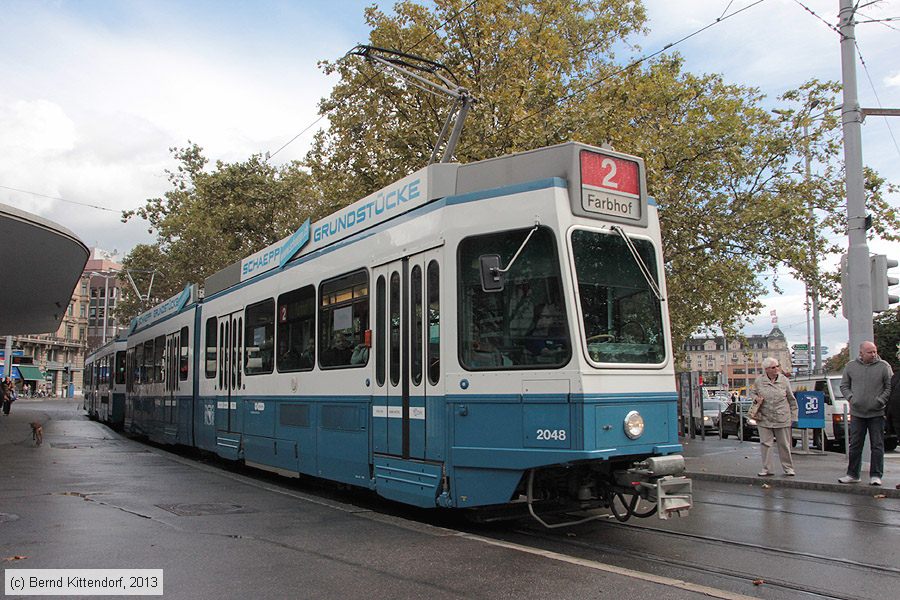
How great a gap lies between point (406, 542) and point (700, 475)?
706cm

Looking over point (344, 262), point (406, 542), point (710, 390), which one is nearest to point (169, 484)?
point (344, 262)

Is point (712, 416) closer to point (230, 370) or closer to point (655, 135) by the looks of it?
point (655, 135)

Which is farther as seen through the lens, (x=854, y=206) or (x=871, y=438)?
(x=854, y=206)

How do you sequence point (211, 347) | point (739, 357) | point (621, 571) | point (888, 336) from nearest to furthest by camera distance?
point (621, 571) → point (211, 347) → point (888, 336) → point (739, 357)

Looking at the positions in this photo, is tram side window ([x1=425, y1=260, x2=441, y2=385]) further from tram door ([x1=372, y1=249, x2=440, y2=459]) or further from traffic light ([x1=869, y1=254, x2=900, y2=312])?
traffic light ([x1=869, y1=254, x2=900, y2=312])

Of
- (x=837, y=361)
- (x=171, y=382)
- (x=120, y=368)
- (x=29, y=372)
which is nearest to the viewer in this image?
(x=171, y=382)

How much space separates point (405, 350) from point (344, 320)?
1455mm

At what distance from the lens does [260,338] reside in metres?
11.2

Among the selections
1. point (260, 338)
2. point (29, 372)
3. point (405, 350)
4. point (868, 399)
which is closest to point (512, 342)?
point (405, 350)

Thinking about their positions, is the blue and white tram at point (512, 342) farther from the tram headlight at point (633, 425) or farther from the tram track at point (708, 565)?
the tram track at point (708, 565)

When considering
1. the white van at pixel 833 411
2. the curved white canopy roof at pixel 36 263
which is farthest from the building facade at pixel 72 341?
the white van at pixel 833 411

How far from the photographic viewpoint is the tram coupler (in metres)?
6.20

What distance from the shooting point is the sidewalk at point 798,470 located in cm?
1028

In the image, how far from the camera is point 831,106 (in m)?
19.2
